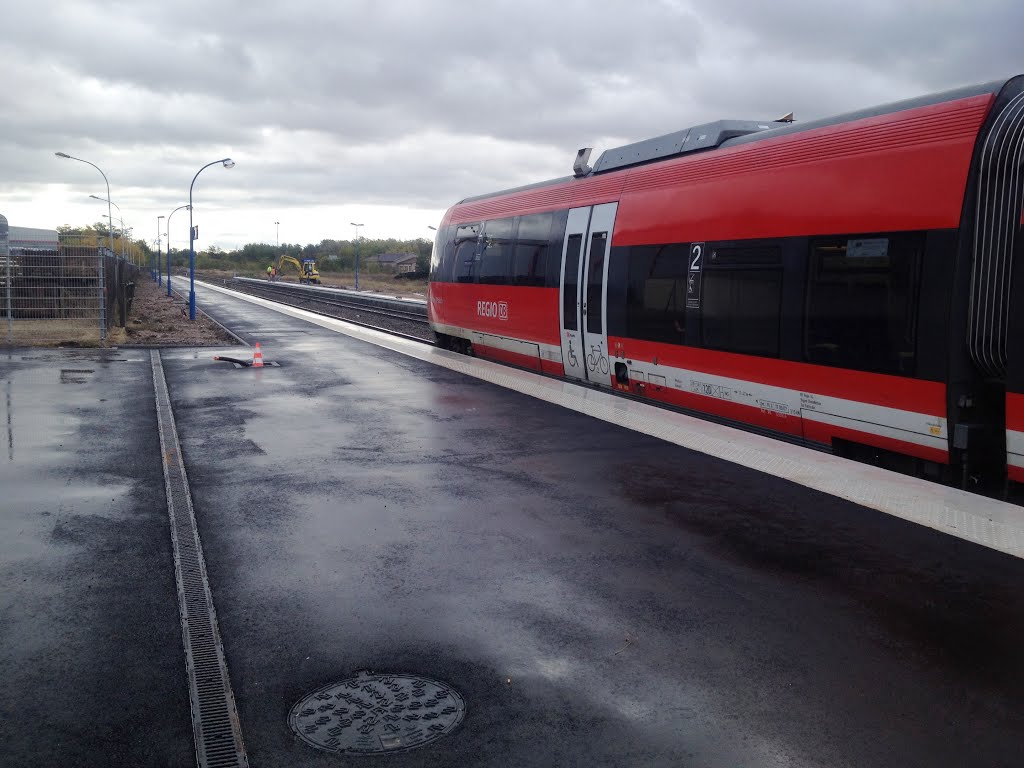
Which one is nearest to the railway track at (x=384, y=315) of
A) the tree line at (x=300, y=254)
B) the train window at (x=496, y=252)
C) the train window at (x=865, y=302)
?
the train window at (x=496, y=252)

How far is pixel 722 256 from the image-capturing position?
404 inches

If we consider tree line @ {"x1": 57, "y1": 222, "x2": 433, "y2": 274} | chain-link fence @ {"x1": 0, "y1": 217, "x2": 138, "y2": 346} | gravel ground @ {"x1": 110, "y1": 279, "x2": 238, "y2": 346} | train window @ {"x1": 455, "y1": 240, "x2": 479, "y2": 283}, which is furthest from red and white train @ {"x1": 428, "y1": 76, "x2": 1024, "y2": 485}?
tree line @ {"x1": 57, "y1": 222, "x2": 433, "y2": 274}

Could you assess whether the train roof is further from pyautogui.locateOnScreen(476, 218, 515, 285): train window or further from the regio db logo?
the regio db logo

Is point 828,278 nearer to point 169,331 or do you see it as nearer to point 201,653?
point 201,653

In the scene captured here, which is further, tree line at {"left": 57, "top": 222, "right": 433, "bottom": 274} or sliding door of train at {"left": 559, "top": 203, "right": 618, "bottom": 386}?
tree line at {"left": 57, "top": 222, "right": 433, "bottom": 274}

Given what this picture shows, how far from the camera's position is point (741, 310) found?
9898mm

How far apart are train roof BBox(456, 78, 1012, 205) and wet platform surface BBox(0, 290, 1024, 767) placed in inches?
154

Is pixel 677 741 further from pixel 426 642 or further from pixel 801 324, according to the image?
pixel 801 324

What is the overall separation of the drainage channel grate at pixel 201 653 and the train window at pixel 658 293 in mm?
6476

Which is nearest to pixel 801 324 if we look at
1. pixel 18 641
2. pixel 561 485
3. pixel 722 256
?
pixel 722 256

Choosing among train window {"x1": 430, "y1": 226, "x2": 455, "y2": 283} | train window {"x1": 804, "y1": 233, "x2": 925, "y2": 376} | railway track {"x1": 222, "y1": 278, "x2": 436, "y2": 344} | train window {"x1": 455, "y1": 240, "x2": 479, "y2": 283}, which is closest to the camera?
train window {"x1": 804, "y1": 233, "x2": 925, "y2": 376}

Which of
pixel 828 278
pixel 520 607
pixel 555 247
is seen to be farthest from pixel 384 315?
pixel 520 607

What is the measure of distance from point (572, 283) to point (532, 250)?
1.78 meters

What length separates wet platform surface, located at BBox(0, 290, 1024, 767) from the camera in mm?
4074
